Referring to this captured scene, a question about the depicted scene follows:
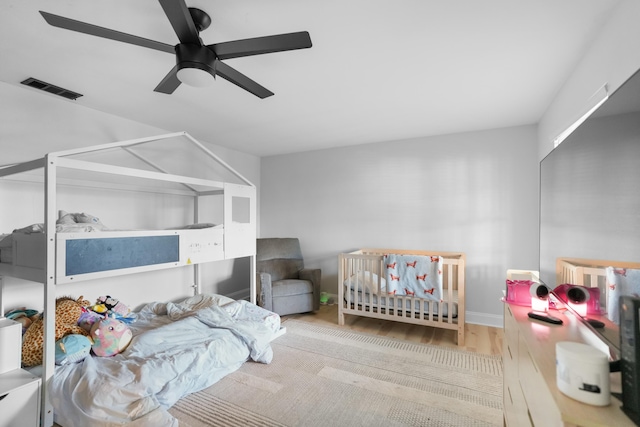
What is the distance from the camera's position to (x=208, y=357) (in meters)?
2.18

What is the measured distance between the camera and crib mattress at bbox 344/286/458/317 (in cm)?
293

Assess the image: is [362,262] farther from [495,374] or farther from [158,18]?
[158,18]

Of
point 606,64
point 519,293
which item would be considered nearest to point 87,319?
point 519,293

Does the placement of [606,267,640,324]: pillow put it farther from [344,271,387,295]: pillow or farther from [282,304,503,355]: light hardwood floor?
[344,271,387,295]: pillow

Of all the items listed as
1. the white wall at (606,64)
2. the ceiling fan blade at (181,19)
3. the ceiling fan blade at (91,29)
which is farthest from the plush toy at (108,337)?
the white wall at (606,64)

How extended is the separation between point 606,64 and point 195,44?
83.4 inches

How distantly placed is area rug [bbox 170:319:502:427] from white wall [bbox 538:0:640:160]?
2.00 meters

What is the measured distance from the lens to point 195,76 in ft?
4.70

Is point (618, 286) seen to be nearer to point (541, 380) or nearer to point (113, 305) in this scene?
point (541, 380)

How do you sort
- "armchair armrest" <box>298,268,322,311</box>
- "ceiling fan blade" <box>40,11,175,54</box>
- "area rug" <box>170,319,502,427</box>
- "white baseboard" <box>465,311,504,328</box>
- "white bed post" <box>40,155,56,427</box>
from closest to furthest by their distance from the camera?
1. "ceiling fan blade" <box>40,11,175,54</box>
2. "white bed post" <box>40,155,56,427</box>
3. "area rug" <box>170,319,502,427</box>
4. "white baseboard" <box>465,311,504,328</box>
5. "armchair armrest" <box>298,268,322,311</box>

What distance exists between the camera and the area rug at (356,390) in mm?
1798

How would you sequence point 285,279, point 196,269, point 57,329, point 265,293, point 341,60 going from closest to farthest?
point 341,60, point 57,329, point 265,293, point 196,269, point 285,279

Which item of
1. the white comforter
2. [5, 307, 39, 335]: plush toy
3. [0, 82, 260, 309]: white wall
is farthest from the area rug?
[0, 82, 260, 309]: white wall

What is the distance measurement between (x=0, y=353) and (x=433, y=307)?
3284 millimetres
